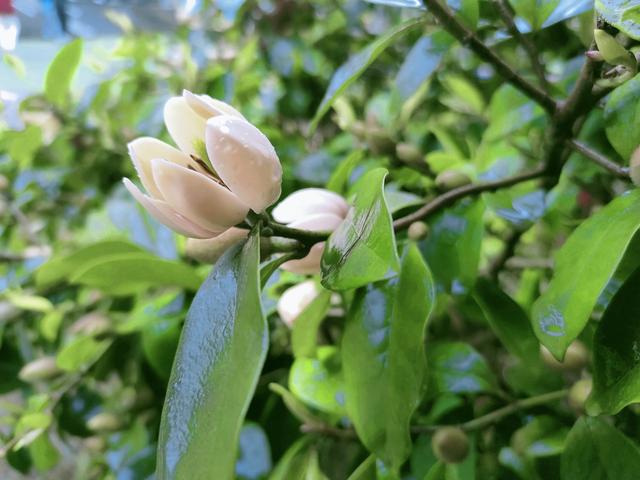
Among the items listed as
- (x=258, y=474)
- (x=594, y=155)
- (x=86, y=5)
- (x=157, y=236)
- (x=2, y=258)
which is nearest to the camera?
(x=594, y=155)

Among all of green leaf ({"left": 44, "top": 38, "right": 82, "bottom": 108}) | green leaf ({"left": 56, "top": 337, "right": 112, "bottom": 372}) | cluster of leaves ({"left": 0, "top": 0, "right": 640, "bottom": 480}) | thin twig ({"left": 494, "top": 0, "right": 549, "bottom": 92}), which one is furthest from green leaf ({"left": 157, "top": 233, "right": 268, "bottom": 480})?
green leaf ({"left": 44, "top": 38, "right": 82, "bottom": 108})

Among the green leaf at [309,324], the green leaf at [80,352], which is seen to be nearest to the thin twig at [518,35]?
the green leaf at [309,324]

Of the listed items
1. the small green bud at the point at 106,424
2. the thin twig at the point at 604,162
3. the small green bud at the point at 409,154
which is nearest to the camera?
the thin twig at the point at 604,162

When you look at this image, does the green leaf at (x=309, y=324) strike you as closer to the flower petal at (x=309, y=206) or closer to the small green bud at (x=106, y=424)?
the flower petal at (x=309, y=206)

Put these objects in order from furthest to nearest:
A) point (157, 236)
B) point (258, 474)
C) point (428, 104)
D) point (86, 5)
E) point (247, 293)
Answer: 1. point (86, 5)
2. point (428, 104)
3. point (157, 236)
4. point (258, 474)
5. point (247, 293)

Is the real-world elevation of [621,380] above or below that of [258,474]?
above

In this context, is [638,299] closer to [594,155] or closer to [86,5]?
[594,155]

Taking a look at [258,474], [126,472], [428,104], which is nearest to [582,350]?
[258,474]
